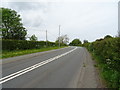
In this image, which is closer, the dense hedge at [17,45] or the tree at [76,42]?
the dense hedge at [17,45]

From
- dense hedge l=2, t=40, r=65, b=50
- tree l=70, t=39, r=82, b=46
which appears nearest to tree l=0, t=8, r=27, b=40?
dense hedge l=2, t=40, r=65, b=50

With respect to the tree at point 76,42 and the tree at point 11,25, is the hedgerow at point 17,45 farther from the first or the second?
the tree at point 76,42

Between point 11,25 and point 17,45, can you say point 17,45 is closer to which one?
point 17,45

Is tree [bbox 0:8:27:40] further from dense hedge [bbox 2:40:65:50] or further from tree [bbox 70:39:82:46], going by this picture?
tree [bbox 70:39:82:46]

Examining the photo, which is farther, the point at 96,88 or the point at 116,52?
the point at 116,52

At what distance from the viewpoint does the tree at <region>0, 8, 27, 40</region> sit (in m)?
45.3

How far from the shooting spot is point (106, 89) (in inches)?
191

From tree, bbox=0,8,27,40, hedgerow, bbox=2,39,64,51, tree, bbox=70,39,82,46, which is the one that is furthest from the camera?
tree, bbox=70,39,82,46

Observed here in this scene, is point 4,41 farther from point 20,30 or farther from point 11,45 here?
point 20,30

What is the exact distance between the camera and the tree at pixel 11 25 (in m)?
45.3

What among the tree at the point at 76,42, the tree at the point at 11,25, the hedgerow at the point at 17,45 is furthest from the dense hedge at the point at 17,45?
the tree at the point at 76,42

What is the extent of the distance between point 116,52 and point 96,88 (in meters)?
1.95

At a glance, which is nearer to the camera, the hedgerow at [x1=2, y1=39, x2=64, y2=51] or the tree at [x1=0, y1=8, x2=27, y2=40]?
the hedgerow at [x1=2, y1=39, x2=64, y2=51]

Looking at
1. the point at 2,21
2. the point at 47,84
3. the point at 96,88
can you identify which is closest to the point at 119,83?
the point at 96,88
